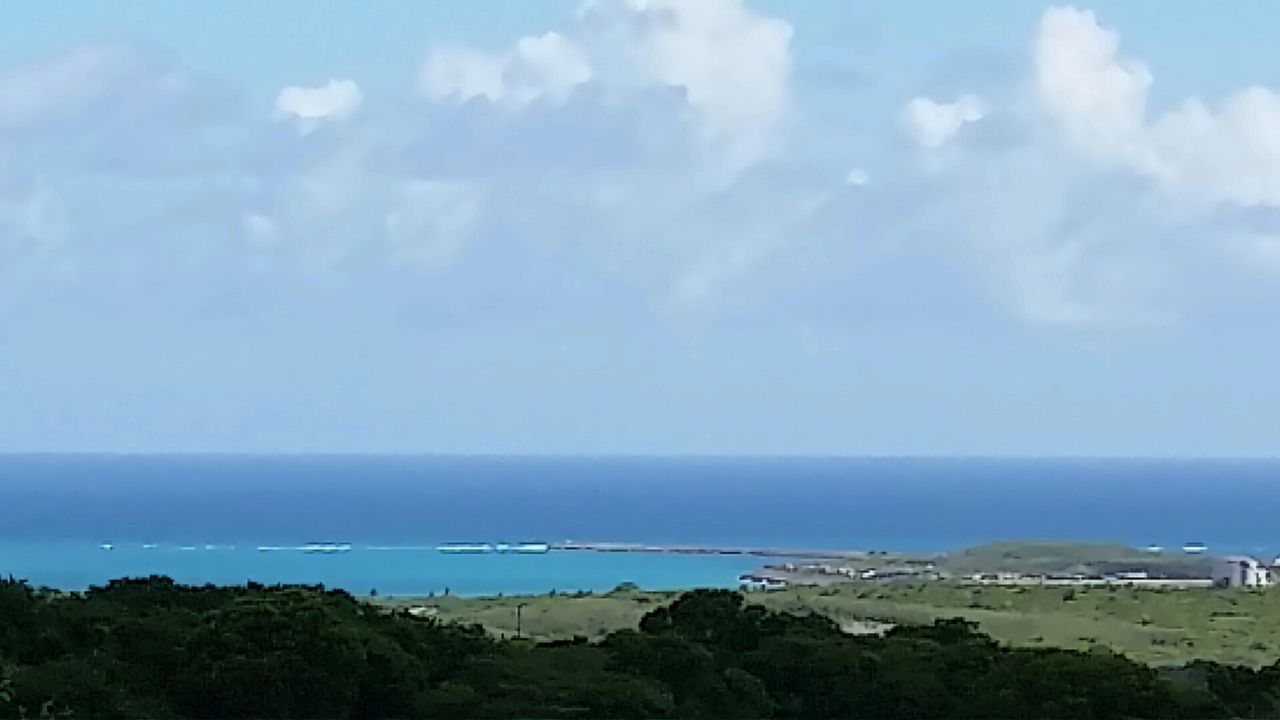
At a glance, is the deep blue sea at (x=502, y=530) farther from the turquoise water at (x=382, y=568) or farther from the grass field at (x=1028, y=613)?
the grass field at (x=1028, y=613)

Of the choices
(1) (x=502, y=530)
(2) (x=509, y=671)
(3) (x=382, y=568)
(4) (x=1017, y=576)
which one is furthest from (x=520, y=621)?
(1) (x=502, y=530)

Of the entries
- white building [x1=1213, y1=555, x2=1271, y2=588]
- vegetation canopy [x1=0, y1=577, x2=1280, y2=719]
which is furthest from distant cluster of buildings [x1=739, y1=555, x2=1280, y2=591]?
vegetation canopy [x1=0, y1=577, x2=1280, y2=719]

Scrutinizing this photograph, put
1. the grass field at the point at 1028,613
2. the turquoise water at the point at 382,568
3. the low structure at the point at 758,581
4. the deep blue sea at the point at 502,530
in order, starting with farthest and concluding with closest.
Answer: the deep blue sea at the point at 502,530, the turquoise water at the point at 382,568, the low structure at the point at 758,581, the grass field at the point at 1028,613

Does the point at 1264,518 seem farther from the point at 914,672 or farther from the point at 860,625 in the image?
the point at 914,672

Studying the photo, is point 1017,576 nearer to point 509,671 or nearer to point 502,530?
point 502,530

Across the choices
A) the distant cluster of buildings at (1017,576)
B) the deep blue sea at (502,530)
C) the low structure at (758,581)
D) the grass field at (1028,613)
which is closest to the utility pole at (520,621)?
the grass field at (1028,613)

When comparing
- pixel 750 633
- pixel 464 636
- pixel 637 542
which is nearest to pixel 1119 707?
pixel 750 633
